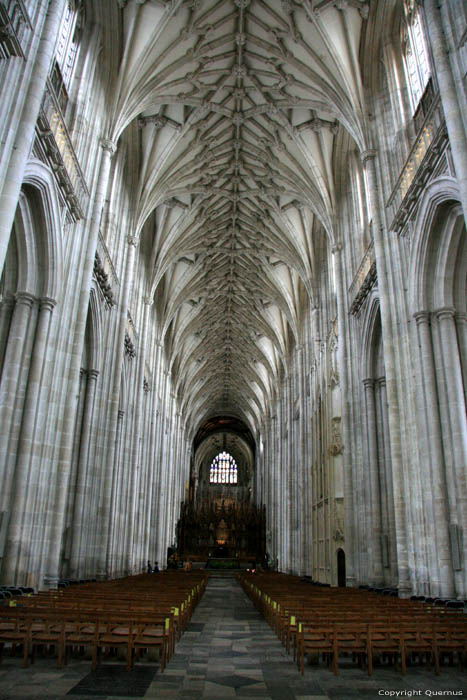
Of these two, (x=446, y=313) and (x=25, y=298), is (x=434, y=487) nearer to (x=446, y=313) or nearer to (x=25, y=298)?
(x=446, y=313)

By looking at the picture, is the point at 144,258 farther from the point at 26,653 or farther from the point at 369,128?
the point at 26,653

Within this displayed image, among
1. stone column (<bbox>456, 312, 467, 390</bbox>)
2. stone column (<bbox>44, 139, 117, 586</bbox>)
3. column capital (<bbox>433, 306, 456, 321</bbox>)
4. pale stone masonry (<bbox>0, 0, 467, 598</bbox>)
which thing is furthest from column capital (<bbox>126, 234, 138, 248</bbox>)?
stone column (<bbox>456, 312, 467, 390</bbox>)

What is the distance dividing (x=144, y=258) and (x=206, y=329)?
55.6 feet

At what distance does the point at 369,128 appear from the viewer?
57.9 feet

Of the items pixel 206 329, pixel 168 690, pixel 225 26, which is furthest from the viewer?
pixel 206 329

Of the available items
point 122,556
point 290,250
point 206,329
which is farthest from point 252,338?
point 122,556

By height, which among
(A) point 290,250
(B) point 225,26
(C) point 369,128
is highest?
(B) point 225,26

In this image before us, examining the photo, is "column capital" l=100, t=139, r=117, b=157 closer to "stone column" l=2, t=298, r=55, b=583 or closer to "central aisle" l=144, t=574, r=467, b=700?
"stone column" l=2, t=298, r=55, b=583

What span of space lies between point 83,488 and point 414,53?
53.9 feet

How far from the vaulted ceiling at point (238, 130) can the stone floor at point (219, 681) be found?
15535 mm

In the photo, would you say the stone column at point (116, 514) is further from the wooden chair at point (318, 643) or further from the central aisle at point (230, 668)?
the wooden chair at point (318, 643)

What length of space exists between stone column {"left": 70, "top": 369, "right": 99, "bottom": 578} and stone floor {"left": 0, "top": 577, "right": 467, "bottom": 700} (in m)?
8.49

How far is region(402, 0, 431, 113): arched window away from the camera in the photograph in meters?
14.6

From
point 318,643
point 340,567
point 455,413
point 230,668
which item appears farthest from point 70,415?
point 340,567
